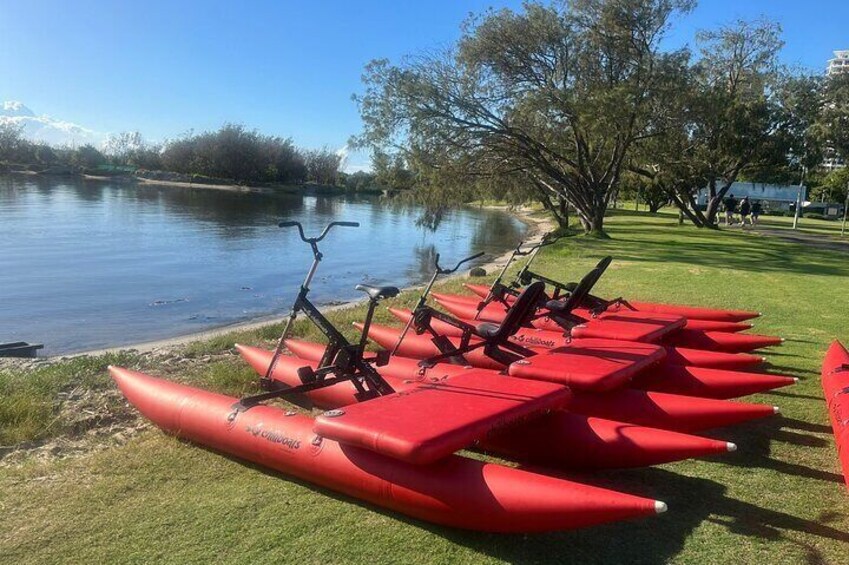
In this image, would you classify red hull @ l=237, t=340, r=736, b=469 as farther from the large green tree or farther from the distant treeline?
the distant treeline

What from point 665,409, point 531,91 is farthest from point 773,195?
point 665,409

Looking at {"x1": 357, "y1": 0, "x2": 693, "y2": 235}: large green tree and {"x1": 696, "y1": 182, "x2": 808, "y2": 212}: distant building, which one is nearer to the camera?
{"x1": 357, "y1": 0, "x2": 693, "y2": 235}: large green tree

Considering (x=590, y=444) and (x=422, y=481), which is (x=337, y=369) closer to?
(x=422, y=481)

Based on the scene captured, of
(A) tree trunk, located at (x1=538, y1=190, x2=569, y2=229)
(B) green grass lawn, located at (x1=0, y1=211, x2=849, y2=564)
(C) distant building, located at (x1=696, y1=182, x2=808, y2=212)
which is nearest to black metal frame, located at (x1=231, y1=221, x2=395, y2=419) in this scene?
(B) green grass lawn, located at (x1=0, y1=211, x2=849, y2=564)

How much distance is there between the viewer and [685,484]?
13.8ft

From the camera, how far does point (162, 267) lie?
19.4 m

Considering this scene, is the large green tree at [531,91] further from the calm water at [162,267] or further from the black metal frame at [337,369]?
the black metal frame at [337,369]

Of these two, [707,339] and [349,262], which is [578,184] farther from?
[707,339]

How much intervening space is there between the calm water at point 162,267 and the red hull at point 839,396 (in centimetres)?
1027

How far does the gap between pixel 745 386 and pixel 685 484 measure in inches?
53.7

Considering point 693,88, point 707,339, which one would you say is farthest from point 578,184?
point 707,339

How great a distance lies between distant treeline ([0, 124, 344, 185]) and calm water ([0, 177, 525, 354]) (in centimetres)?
5551

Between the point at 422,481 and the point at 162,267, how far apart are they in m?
17.9

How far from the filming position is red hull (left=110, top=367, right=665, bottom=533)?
10.3 ft
